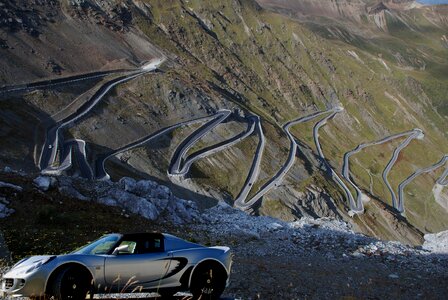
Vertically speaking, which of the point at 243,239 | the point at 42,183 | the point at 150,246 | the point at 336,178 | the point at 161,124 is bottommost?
the point at 336,178

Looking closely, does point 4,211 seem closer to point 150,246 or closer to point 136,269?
point 150,246

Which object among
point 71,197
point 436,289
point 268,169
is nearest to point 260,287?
point 436,289

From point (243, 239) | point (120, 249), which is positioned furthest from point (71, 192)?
point (120, 249)

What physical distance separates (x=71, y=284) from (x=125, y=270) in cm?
130

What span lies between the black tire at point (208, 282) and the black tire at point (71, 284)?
2780 millimetres

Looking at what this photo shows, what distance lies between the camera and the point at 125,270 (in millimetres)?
10859

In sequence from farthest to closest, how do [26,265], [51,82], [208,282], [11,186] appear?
1. [51,82]
2. [11,186]
3. [208,282]
4. [26,265]

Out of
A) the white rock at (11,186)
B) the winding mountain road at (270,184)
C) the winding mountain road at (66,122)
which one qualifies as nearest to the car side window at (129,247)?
the white rock at (11,186)

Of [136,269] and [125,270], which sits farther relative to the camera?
[136,269]

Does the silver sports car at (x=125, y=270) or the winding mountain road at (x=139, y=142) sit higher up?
the winding mountain road at (x=139, y=142)

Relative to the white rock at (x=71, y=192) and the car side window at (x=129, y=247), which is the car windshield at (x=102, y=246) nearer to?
the car side window at (x=129, y=247)

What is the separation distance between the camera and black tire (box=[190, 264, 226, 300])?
38.2ft

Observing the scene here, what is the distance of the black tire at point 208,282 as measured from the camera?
11.6 meters

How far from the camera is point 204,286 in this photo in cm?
1177
